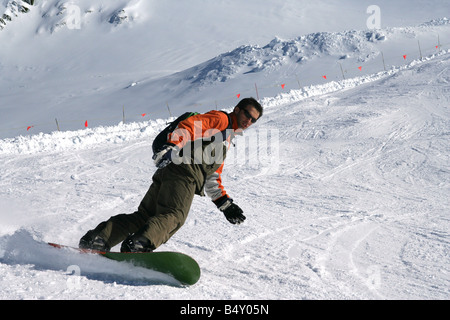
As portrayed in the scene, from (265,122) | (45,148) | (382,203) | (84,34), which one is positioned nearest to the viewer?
(382,203)

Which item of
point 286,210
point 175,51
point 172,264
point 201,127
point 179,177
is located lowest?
point 286,210

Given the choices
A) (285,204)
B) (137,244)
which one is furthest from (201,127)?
(285,204)

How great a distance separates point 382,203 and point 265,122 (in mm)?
7158

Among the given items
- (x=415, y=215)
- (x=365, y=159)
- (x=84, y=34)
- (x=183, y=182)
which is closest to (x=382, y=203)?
(x=415, y=215)

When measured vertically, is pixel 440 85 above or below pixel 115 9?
below

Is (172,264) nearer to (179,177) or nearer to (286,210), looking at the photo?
(179,177)

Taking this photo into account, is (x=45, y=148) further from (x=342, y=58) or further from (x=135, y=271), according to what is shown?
(x=342, y=58)

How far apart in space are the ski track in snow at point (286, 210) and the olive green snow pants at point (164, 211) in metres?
0.33

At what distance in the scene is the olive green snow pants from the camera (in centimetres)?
356

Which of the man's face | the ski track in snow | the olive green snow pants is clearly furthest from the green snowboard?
the man's face

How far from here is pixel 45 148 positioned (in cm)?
1168

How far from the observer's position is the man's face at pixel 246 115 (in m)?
3.78

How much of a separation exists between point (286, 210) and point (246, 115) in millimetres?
2722

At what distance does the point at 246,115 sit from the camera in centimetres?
379
